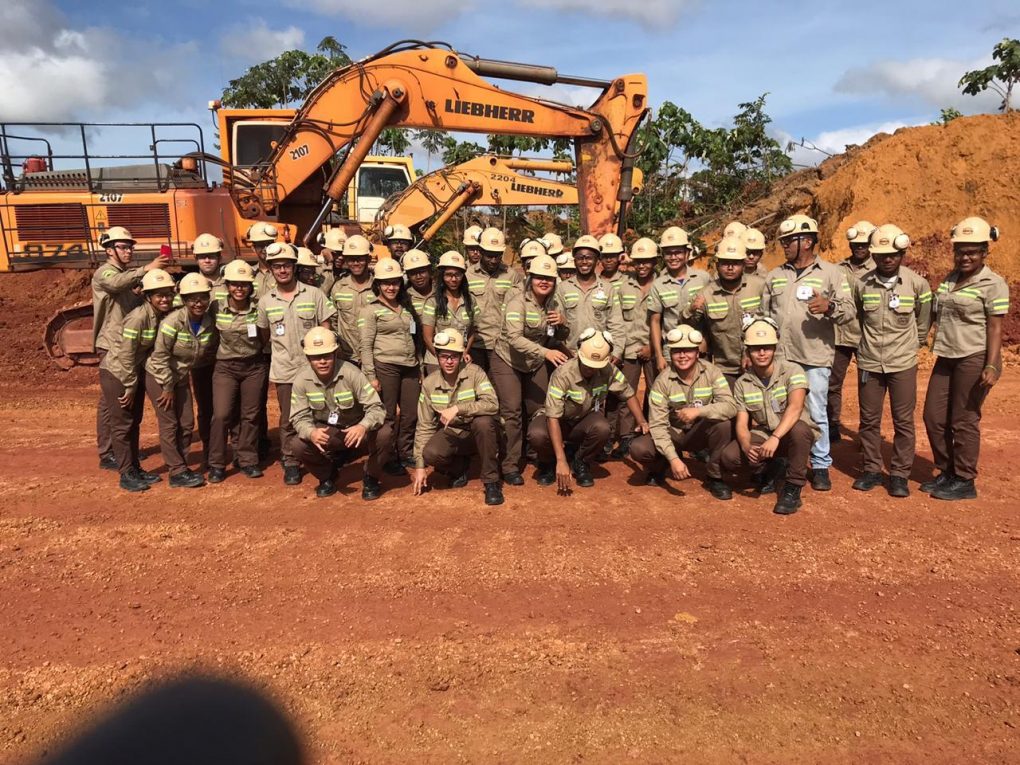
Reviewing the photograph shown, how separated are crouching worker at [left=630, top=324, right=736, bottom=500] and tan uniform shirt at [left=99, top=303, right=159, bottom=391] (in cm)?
431

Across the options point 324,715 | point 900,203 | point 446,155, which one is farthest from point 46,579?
point 446,155

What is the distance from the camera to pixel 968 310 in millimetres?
5012

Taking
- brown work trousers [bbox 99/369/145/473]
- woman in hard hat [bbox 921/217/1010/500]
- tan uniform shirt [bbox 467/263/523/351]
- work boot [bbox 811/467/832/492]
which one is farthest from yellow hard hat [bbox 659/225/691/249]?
brown work trousers [bbox 99/369/145/473]

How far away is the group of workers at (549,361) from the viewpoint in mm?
5152

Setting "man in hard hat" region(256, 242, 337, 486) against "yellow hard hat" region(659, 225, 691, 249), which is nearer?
"man in hard hat" region(256, 242, 337, 486)

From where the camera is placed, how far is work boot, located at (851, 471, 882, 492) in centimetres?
535

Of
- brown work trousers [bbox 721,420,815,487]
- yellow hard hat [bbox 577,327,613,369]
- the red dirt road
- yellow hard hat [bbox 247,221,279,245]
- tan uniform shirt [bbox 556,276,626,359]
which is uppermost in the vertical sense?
yellow hard hat [bbox 247,221,279,245]

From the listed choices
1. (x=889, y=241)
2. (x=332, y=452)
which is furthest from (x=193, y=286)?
(x=889, y=241)

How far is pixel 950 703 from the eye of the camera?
9.53 ft

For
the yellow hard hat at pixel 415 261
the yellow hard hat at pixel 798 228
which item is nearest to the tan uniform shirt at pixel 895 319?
the yellow hard hat at pixel 798 228

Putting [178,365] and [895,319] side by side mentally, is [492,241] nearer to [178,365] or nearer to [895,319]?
[178,365]

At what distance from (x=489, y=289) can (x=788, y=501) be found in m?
3.13

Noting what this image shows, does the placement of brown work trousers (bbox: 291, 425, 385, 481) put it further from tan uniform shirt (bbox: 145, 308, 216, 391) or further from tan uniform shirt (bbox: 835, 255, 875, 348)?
tan uniform shirt (bbox: 835, 255, 875, 348)

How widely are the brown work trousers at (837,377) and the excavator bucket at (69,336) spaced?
400 inches
